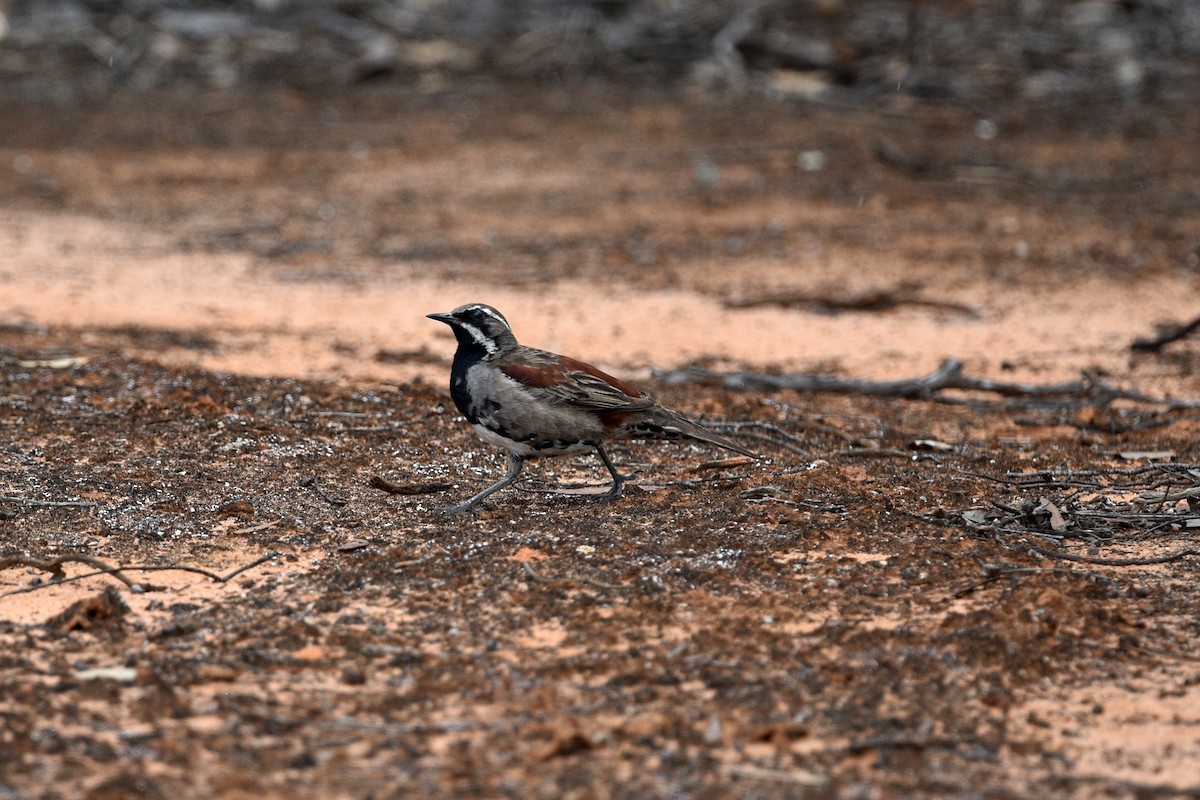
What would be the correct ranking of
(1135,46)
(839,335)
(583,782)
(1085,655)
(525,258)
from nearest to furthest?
(583,782) < (1085,655) < (839,335) < (525,258) < (1135,46)

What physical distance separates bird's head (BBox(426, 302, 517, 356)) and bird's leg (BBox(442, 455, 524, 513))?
0.48m

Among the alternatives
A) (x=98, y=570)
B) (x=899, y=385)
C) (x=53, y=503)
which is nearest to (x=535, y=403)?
(x=98, y=570)

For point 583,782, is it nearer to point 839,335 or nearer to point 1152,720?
point 1152,720

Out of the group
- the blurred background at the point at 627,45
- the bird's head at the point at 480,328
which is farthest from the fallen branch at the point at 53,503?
the blurred background at the point at 627,45

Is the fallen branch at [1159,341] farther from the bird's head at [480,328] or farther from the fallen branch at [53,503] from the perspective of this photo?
the fallen branch at [53,503]

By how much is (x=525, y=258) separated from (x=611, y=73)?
20.2ft

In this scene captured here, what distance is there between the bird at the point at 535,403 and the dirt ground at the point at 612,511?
0.92ft

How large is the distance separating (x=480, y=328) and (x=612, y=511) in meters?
0.98

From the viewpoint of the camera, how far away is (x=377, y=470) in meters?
6.96

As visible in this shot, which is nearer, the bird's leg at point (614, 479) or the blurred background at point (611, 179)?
the bird's leg at point (614, 479)

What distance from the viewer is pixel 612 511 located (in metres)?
6.34

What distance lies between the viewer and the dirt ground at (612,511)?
4.41 metres

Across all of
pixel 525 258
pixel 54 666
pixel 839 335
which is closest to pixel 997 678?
pixel 54 666

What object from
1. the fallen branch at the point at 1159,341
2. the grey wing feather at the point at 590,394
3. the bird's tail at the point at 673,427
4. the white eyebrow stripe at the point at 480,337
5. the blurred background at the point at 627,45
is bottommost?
the bird's tail at the point at 673,427
